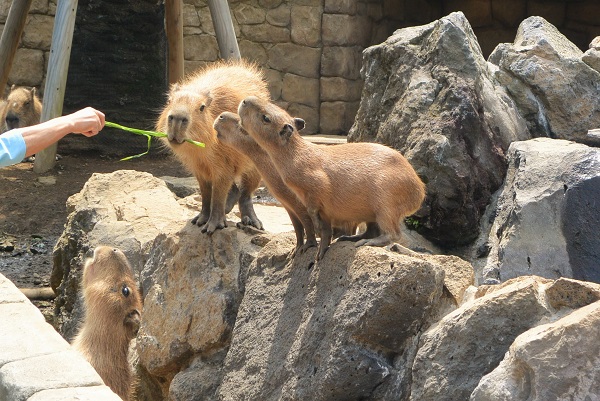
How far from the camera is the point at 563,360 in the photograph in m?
3.25

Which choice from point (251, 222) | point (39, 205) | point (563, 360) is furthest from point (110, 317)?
point (39, 205)

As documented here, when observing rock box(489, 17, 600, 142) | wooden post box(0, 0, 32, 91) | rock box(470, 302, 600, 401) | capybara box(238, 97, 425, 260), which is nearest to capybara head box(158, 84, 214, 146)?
capybara box(238, 97, 425, 260)

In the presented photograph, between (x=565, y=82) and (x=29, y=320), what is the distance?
162 inches

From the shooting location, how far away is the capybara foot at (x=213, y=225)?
5.51m

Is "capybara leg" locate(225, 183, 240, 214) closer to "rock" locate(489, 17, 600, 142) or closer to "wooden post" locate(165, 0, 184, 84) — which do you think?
"rock" locate(489, 17, 600, 142)

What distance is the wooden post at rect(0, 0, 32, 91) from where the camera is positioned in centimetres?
1019

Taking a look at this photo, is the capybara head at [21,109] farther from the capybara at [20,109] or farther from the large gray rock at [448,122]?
the large gray rock at [448,122]

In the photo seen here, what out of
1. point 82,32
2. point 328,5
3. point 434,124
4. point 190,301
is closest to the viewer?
point 190,301

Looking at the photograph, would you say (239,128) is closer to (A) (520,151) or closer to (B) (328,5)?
(A) (520,151)

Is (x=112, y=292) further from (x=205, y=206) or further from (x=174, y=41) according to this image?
(x=174, y=41)

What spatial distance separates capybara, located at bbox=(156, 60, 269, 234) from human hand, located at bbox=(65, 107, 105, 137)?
2.46ft

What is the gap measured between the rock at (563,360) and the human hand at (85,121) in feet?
7.32

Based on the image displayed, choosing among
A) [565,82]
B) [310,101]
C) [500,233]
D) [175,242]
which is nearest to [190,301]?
[175,242]

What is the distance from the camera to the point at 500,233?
18.5 ft
